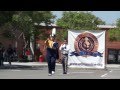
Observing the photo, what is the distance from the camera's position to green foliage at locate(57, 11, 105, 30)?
5709cm

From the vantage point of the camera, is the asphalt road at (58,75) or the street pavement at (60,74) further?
the street pavement at (60,74)

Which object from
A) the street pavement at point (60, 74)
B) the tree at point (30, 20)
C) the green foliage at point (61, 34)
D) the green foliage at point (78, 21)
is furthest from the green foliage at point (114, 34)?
the street pavement at point (60, 74)

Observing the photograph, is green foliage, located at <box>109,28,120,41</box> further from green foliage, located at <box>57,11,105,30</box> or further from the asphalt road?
the asphalt road

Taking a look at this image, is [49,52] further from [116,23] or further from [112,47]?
[116,23]

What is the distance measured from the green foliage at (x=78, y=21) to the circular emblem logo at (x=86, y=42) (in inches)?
1222

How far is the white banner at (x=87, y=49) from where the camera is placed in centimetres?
2428

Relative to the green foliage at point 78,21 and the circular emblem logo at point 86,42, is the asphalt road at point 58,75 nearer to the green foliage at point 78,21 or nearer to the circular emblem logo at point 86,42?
the circular emblem logo at point 86,42

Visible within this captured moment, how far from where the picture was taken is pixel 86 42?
24.4 metres

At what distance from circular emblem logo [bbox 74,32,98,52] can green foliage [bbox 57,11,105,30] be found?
1222 inches

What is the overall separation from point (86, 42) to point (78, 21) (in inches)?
1309

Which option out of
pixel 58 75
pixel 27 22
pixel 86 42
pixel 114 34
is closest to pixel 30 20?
pixel 27 22

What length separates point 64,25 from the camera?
57781 mm
